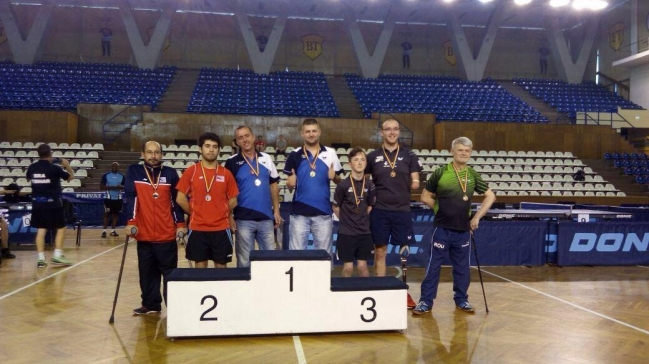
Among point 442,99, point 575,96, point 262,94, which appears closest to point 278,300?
point 262,94

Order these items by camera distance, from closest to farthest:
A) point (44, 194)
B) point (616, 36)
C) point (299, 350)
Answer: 1. point (299, 350)
2. point (44, 194)
3. point (616, 36)

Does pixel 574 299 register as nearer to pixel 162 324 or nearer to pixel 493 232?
pixel 493 232

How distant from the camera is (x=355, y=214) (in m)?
4.90

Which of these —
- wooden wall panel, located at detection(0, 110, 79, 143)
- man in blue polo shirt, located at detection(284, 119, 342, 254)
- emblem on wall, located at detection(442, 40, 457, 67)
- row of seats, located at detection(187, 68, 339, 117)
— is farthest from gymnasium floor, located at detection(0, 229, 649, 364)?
emblem on wall, located at detection(442, 40, 457, 67)

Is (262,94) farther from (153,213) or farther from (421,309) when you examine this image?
(421,309)

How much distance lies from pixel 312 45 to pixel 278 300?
2712 cm

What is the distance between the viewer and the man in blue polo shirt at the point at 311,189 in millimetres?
4797

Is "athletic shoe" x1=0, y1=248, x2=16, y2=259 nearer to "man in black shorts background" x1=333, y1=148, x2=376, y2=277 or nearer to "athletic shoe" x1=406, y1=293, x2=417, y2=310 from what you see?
"man in black shorts background" x1=333, y1=148, x2=376, y2=277

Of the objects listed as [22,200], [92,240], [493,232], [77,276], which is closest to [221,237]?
[77,276]

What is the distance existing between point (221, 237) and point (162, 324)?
3.20 ft

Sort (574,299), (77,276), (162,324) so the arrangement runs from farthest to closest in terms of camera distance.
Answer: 1. (77,276)
2. (574,299)
3. (162,324)

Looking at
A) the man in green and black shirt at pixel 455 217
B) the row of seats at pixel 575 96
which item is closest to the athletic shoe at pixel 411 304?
the man in green and black shirt at pixel 455 217

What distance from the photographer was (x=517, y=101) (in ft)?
79.0

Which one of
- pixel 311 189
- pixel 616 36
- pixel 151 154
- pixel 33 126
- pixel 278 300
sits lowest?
pixel 278 300
